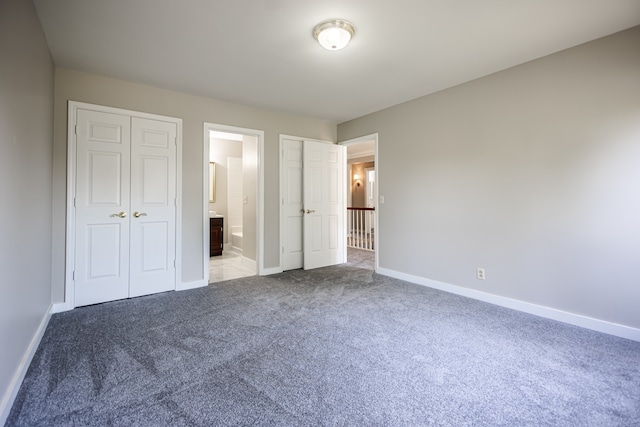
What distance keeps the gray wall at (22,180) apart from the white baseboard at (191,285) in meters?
1.25

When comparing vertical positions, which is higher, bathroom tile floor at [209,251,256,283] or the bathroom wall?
the bathroom wall

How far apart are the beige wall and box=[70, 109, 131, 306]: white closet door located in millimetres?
142

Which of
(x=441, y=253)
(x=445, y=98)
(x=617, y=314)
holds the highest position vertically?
(x=445, y=98)

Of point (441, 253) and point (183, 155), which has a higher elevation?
point (183, 155)

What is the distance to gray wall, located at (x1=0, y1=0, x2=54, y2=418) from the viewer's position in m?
1.49

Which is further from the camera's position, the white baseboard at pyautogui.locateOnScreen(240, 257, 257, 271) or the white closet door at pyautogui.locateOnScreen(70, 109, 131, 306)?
the white baseboard at pyautogui.locateOnScreen(240, 257, 257, 271)

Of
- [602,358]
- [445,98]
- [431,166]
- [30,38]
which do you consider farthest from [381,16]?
[602,358]

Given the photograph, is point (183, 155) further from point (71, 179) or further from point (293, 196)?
point (293, 196)

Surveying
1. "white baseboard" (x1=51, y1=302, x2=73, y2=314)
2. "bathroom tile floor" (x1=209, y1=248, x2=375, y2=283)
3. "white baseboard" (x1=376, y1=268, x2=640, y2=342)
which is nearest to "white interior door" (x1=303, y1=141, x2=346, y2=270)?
"bathroom tile floor" (x1=209, y1=248, x2=375, y2=283)

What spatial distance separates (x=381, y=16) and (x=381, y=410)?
8.51 feet

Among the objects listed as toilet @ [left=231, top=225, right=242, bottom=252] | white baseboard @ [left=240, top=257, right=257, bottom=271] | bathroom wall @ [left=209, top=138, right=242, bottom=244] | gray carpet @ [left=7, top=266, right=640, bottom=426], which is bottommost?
gray carpet @ [left=7, top=266, right=640, bottom=426]

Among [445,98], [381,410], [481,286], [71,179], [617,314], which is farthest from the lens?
[445,98]

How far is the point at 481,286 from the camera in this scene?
3201mm

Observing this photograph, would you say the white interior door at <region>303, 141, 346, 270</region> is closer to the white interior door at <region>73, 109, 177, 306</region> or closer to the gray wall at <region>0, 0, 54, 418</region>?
the white interior door at <region>73, 109, 177, 306</region>
